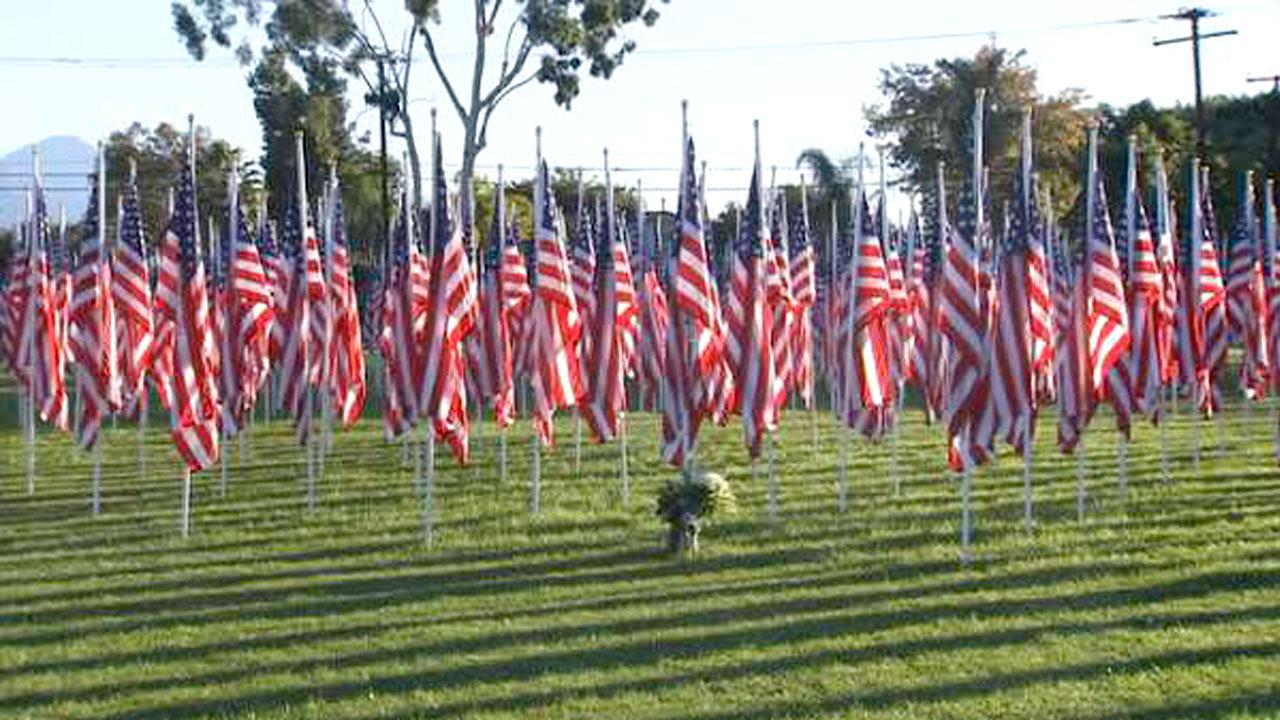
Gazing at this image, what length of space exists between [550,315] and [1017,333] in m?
5.73

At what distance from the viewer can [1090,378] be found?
52.4 feet

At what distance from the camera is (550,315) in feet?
57.8

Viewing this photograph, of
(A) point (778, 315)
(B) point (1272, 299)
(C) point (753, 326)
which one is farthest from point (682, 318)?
(B) point (1272, 299)

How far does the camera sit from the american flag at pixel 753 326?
1587 centimetres

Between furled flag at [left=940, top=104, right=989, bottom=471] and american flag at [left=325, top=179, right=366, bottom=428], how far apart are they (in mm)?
9048

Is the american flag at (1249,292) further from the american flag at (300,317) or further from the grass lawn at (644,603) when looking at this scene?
the american flag at (300,317)

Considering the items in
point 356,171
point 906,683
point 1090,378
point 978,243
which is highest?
point 356,171

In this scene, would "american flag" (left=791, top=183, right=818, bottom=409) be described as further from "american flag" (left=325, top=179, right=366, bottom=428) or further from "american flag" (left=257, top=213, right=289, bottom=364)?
"american flag" (left=257, top=213, right=289, bottom=364)

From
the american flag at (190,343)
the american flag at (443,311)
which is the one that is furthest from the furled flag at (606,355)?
the american flag at (190,343)

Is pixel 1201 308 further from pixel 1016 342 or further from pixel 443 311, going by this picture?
pixel 443 311

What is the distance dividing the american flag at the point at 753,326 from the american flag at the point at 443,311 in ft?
7.79

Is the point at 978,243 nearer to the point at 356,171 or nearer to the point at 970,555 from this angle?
the point at 970,555

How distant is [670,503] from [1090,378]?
4735mm

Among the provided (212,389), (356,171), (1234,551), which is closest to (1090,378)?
(1234,551)
